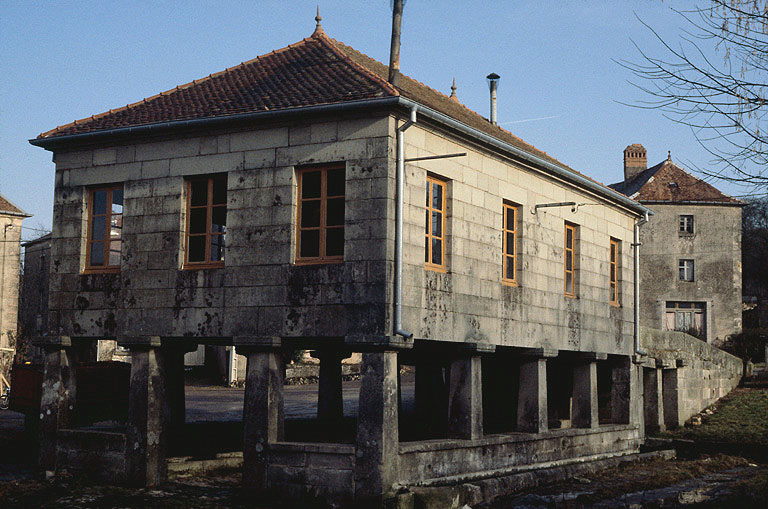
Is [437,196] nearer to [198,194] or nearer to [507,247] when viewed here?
[507,247]

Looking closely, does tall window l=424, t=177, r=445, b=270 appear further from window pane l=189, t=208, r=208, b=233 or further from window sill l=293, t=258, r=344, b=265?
window pane l=189, t=208, r=208, b=233

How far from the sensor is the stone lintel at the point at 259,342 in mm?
14367

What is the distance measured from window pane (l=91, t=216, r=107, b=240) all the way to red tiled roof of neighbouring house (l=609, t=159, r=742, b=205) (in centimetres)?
2928

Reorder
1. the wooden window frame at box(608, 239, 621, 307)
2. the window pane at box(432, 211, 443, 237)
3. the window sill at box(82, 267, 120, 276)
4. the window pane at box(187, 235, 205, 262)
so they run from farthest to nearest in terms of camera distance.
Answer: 1. the wooden window frame at box(608, 239, 621, 307)
2. the window sill at box(82, 267, 120, 276)
3. the window pane at box(187, 235, 205, 262)
4. the window pane at box(432, 211, 443, 237)

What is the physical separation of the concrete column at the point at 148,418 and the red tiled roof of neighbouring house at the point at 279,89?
13.5ft

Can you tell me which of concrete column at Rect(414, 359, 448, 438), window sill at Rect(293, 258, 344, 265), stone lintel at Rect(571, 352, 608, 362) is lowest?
concrete column at Rect(414, 359, 448, 438)

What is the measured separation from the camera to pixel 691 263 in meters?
41.3

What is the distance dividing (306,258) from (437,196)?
2.67 metres

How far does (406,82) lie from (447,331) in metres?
5.54

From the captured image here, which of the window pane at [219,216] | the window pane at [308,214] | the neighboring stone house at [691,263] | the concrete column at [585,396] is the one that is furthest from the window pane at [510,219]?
the neighboring stone house at [691,263]

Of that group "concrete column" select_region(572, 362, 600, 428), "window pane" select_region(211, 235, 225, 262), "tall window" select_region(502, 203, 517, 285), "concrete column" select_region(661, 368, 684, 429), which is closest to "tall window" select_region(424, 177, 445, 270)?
"tall window" select_region(502, 203, 517, 285)

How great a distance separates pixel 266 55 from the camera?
17906 millimetres

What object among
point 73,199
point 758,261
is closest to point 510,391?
point 73,199

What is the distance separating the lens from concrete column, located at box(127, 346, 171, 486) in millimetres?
15359
